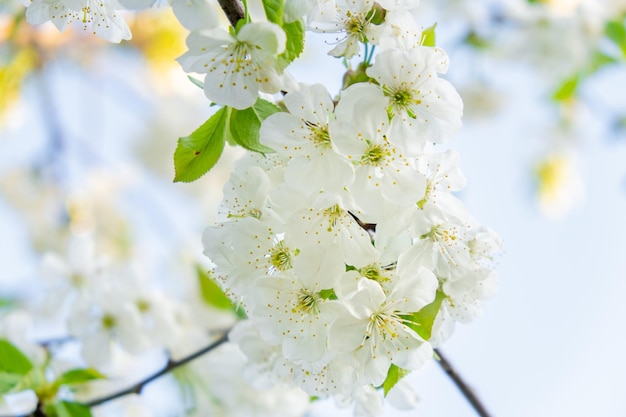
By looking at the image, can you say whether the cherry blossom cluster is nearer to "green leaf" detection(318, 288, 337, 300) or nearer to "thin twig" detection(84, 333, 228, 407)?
"green leaf" detection(318, 288, 337, 300)

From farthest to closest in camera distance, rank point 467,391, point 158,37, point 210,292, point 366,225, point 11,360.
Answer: point 158,37
point 210,292
point 11,360
point 467,391
point 366,225

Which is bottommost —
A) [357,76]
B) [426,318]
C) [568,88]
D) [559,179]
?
[559,179]

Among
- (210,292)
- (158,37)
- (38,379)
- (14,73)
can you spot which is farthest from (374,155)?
(158,37)

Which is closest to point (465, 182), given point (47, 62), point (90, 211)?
point (47, 62)

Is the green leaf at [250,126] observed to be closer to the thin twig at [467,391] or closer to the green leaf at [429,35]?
the green leaf at [429,35]

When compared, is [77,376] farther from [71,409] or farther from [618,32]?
[618,32]

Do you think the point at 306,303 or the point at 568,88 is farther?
the point at 568,88

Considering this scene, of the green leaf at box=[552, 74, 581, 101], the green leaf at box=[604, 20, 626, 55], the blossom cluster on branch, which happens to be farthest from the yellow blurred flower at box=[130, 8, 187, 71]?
the blossom cluster on branch
